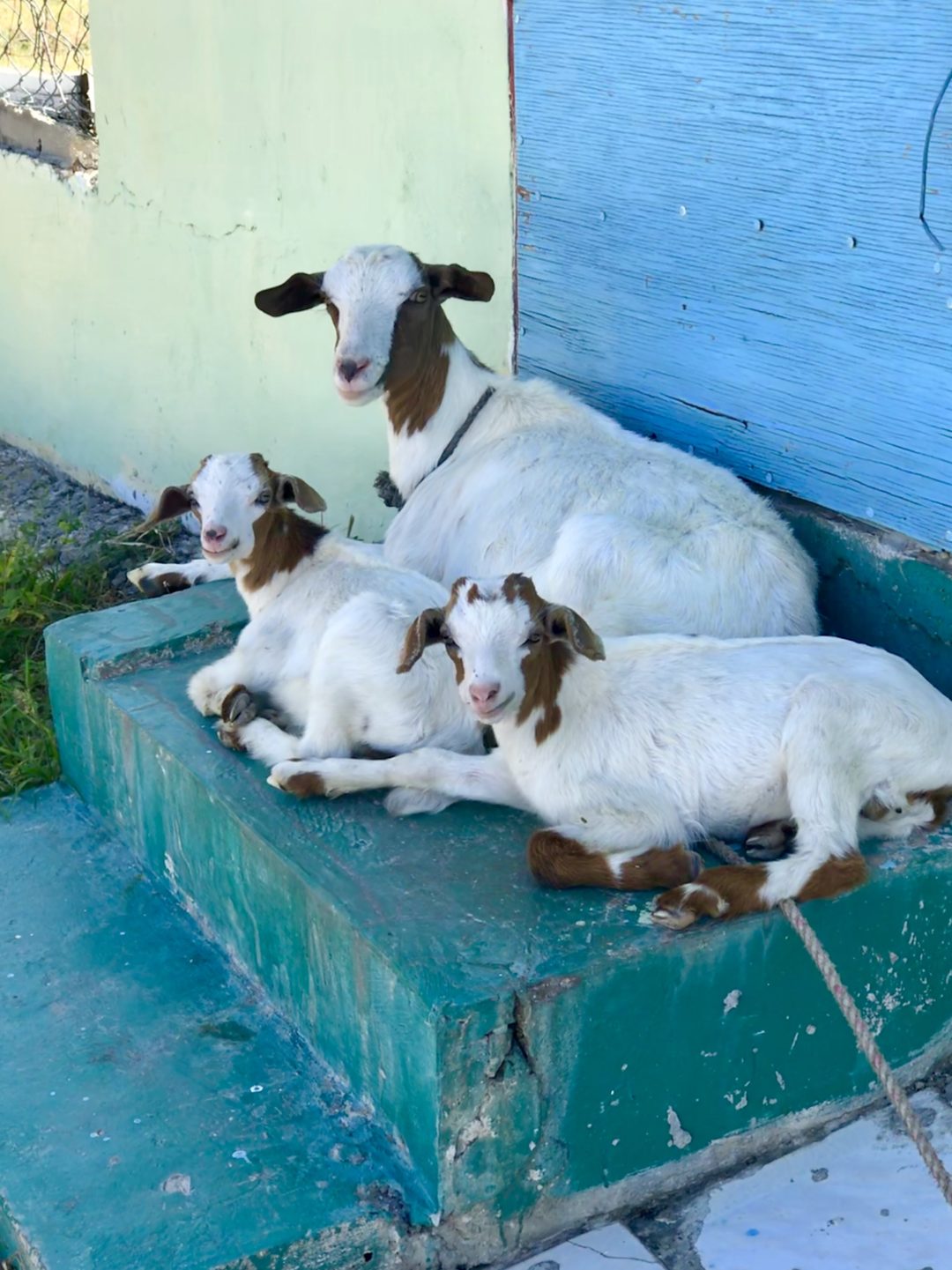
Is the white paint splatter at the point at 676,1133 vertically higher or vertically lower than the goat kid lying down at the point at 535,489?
lower

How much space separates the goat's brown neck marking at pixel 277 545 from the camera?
3792 mm

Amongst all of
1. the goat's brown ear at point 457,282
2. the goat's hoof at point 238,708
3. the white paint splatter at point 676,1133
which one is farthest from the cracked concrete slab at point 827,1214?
the goat's brown ear at point 457,282

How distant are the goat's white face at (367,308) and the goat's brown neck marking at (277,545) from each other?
1.28ft

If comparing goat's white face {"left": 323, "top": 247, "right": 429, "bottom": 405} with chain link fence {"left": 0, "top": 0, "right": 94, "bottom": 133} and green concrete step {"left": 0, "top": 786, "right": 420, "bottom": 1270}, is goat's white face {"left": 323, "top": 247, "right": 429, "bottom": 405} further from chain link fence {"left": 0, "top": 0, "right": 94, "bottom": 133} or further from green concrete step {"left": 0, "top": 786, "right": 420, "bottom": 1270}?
chain link fence {"left": 0, "top": 0, "right": 94, "bottom": 133}

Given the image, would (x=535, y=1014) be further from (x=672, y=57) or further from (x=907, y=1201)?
(x=672, y=57)

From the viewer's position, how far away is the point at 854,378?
368cm

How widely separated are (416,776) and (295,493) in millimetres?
773

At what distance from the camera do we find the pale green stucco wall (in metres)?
4.91

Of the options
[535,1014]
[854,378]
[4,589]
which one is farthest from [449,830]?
[4,589]

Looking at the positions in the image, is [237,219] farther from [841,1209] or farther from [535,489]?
[841,1209]

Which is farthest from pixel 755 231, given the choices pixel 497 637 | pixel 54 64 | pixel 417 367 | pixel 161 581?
pixel 54 64

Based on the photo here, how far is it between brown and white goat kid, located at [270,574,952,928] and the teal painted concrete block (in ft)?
0.27

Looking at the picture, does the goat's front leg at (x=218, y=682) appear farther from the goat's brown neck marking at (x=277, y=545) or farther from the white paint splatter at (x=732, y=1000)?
the white paint splatter at (x=732, y=1000)

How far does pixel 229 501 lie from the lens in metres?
3.68
